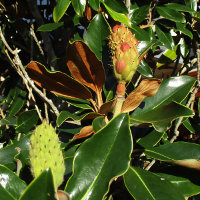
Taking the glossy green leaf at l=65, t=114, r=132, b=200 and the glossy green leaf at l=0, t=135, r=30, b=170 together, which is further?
the glossy green leaf at l=0, t=135, r=30, b=170

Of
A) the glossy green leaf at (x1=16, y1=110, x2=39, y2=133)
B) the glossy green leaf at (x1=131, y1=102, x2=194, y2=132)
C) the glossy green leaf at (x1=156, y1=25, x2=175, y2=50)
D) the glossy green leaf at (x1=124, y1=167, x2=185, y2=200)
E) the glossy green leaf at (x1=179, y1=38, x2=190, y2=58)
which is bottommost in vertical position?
the glossy green leaf at (x1=16, y1=110, x2=39, y2=133)

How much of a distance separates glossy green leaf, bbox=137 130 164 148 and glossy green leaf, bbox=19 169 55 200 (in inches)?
26.5

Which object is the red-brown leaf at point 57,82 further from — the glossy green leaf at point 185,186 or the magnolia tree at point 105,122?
the glossy green leaf at point 185,186

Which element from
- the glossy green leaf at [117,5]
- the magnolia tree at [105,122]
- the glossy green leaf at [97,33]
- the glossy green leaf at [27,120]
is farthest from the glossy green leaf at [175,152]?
the glossy green leaf at [27,120]

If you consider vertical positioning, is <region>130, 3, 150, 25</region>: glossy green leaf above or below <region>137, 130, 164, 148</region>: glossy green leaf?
above

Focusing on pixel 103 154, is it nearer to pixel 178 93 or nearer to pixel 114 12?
pixel 178 93

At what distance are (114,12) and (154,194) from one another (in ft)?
2.45

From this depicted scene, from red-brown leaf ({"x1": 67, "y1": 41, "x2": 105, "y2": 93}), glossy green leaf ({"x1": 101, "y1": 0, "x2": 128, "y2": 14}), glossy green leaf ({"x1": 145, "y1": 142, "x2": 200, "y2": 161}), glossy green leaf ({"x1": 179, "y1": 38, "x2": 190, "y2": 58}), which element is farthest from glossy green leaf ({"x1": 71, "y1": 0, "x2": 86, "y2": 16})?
glossy green leaf ({"x1": 179, "y1": 38, "x2": 190, "y2": 58})

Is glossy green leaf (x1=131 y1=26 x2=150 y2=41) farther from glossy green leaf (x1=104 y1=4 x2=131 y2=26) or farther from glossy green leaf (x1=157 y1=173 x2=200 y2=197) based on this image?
glossy green leaf (x1=157 y1=173 x2=200 y2=197)

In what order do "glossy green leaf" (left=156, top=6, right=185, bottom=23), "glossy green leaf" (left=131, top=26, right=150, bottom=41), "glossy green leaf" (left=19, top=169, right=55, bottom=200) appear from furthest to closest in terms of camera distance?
"glossy green leaf" (left=156, top=6, right=185, bottom=23)
"glossy green leaf" (left=131, top=26, right=150, bottom=41)
"glossy green leaf" (left=19, top=169, right=55, bottom=200)

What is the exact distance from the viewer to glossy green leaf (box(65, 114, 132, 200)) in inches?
35.2

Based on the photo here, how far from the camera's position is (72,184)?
2.94ft

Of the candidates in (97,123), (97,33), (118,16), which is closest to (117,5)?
(118,16)

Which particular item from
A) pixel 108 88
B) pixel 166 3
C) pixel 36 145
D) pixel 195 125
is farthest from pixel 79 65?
pixel 195 125
